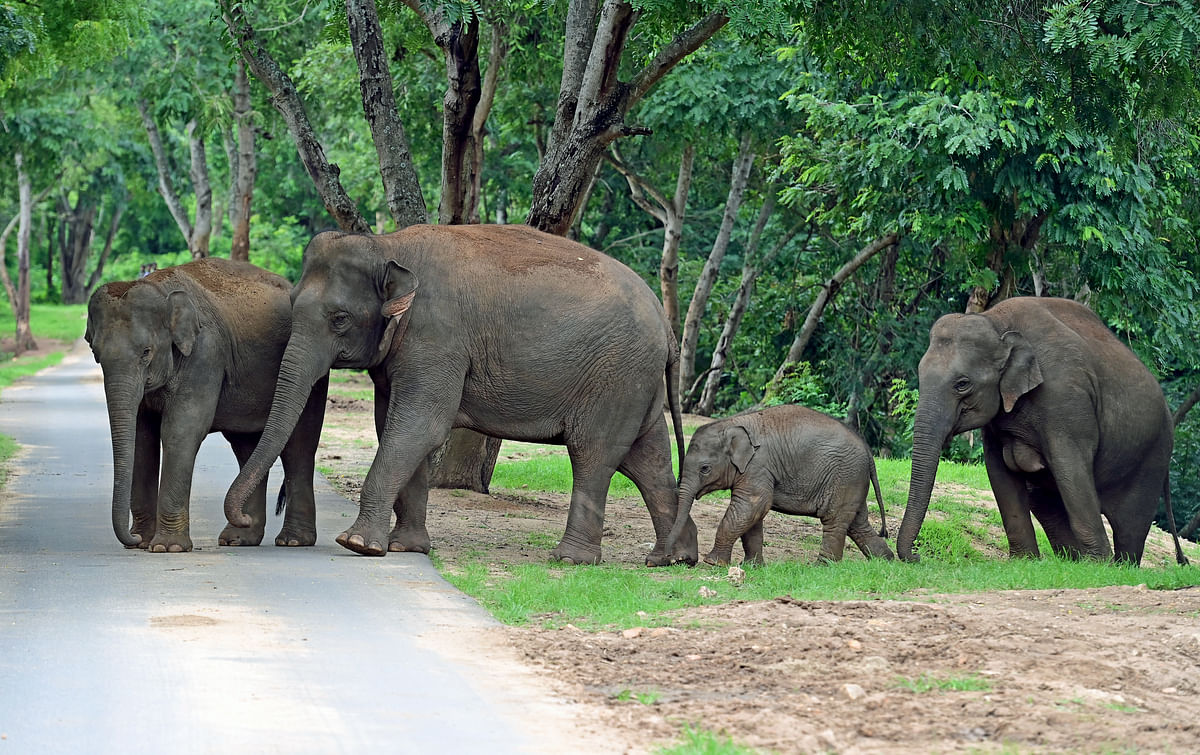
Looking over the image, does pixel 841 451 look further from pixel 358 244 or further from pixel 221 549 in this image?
pixel 221 549

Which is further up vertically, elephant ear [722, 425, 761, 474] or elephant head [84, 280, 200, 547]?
elephant head [84, 280, 200, 547]

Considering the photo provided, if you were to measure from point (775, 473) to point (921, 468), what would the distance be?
124 centimetres

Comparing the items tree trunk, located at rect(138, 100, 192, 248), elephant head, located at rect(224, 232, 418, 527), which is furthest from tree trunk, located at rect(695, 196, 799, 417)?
elephant head, located at rect(224, 232, 418, 527)

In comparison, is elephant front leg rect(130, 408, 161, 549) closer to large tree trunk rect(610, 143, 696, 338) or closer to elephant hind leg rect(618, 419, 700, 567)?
elephant hind leg rect(618, 419, 700, 567)

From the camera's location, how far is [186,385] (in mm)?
10406

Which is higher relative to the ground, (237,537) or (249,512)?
(249,512)

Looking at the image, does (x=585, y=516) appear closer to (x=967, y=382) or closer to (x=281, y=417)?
(x=281, y=417)

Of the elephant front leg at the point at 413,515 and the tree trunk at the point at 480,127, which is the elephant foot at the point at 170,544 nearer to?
the elephant front leg at the point at 413,515

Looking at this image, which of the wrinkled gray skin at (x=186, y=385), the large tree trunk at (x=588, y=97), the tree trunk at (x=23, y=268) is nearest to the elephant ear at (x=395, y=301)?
the wrinkled gray skin at (x=186, y=385)

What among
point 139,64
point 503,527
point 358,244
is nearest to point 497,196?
point 139,64

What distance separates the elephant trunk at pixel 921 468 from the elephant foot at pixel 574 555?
2369mm

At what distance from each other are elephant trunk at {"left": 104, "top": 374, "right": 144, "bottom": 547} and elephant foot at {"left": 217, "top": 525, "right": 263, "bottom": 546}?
816mm

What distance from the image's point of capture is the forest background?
39.3 feet

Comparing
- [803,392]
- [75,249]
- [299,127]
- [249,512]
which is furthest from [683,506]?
[75,249]
